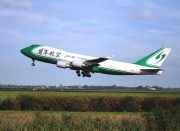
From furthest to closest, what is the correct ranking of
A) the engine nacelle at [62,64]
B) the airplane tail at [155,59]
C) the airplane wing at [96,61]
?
the airplane tail at [155,59]
the airplane wing at [96,61]
the engine nacelle at [62,64]

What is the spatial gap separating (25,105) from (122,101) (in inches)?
430

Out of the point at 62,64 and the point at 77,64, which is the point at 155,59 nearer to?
the point at 77,64

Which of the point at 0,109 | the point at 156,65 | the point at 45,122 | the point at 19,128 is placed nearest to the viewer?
the point at 19,128

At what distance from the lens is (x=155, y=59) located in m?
77.1

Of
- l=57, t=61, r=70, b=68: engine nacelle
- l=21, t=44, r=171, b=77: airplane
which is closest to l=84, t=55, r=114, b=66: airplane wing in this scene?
l=21, t=44, r=171, b=77: airplane

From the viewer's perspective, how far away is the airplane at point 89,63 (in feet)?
237

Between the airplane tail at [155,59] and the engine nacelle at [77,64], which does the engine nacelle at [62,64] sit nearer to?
the engine nacelle at [77,64]

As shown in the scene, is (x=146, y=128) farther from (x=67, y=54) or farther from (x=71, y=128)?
(x=67, y=54)

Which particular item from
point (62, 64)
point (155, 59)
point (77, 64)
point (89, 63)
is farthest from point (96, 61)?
point (155, 59)

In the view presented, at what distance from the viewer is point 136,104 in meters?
41.8

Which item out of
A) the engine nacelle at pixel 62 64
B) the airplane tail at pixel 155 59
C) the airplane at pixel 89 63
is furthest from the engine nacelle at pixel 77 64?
the airplane tail at pixel 155 59

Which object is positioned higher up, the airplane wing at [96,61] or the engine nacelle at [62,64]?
the airplane wing at [96,61]

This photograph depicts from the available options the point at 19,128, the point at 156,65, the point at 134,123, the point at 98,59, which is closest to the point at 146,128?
the point at 134,123

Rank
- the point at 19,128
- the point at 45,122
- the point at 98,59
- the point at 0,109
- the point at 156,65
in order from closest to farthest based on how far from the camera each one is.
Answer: the point at 19,128, the point at 45,122, the point at 0,109, the point at 98,59, the point at 156,65
